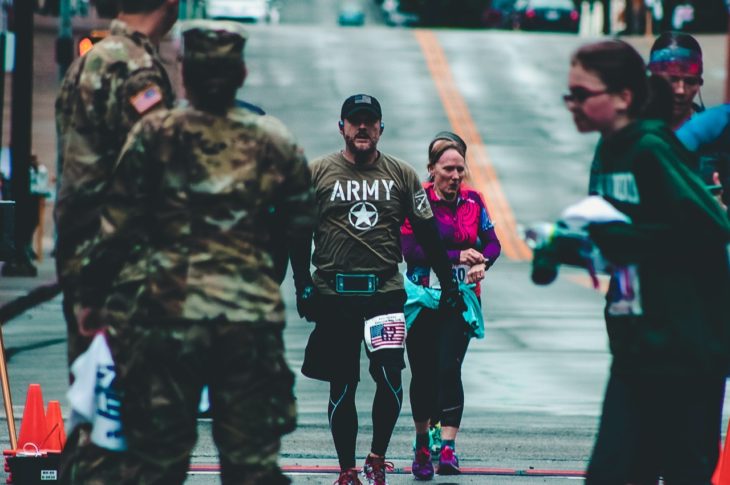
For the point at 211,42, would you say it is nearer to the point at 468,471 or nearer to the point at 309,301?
the point at 309,301

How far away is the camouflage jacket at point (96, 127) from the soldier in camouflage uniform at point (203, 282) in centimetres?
42

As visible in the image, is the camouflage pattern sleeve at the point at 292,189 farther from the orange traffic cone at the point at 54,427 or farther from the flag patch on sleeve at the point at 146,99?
the orange traffic cone at the point at 54,427

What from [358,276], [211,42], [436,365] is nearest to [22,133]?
[436,365]

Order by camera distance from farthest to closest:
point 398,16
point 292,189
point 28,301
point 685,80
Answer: point 398,16, point 28,301, point 685,80, point 292,189

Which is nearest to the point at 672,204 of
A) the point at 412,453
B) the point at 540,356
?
the point at 412,453

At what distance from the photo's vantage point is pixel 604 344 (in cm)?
1500

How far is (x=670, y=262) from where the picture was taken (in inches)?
197

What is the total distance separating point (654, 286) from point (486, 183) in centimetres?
2848

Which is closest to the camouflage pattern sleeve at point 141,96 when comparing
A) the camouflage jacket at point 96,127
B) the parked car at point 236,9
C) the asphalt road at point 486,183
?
the camouflage jacket at point 96,127

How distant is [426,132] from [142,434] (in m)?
32.8

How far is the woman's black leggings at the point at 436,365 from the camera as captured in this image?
8.63 m

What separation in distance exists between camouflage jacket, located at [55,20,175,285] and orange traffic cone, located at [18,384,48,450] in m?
2.38

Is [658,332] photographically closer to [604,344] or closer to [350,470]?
[350,470]

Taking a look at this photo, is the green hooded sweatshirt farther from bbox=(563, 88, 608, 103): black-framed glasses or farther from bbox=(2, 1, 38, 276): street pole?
bbox=(2, 1, 38, 276): street pole
